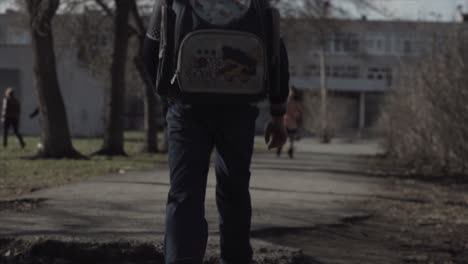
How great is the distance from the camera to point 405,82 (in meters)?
19.0

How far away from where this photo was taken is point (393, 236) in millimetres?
7289

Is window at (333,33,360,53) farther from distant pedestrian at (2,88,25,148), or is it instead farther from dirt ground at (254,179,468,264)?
dirt ground at (254,179,468,264)

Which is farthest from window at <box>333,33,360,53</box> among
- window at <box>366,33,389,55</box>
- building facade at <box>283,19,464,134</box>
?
window at <box>366,33,389,55</box>

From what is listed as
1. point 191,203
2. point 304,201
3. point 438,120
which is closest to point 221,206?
point 191,203

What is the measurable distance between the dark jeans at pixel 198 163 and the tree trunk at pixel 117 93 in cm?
1468

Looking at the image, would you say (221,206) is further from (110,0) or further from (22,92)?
(22,92)

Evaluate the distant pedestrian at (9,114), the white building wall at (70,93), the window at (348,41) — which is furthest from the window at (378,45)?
the distant pedestrian at (9,114)

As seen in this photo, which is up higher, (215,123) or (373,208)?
(215,123)

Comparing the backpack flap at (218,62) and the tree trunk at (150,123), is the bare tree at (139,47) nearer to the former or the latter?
the tree trunk at (150,123)

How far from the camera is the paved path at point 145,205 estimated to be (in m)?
6.52

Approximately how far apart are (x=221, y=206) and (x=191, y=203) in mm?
311

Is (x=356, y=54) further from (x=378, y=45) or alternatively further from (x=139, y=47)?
(x=378, y=45)

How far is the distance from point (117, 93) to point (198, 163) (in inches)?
599

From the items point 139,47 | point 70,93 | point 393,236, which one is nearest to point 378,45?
point 70,93
